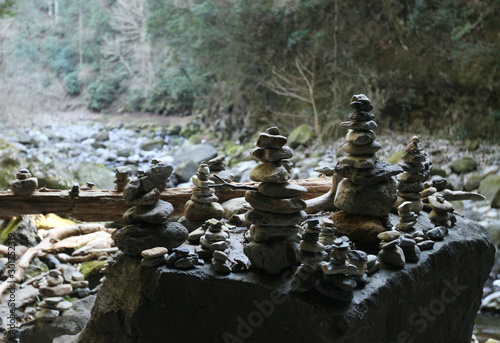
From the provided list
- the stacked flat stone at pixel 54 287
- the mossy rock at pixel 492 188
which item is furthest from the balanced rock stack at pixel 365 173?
the mossy rock at pixel 492 188

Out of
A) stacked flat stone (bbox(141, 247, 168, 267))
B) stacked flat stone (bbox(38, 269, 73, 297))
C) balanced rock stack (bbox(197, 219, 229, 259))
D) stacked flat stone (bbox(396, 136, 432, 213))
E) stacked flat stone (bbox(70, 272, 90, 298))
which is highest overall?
stacked flat stone (bbox(396, 136, 432, 213))

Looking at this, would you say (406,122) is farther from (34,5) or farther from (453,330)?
(34,5)

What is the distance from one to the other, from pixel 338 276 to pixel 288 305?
264mm

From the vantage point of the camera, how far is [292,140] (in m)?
7.44

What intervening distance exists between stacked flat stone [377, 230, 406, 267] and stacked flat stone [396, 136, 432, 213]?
0.72 meters

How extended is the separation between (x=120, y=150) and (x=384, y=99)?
4.36 m

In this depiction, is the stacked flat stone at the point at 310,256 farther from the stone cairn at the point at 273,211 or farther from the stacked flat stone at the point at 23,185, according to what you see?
the stacked flat stone at the point at 23,185

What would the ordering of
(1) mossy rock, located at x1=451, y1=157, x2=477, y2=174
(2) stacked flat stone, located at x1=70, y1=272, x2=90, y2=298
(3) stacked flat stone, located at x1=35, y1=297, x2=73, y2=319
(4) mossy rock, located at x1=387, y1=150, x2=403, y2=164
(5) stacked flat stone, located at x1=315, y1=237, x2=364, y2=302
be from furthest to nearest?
(4) mossy rock, located at x1=387, y1=150, x2=403, y2=164 → (1) mossy rock, located at x1=451, y1=157, x2=477, y2=174 → (2) stacked flat stone, located at x1=70, y1=272, x2=90, y2=298 → (3) stacked flat stone, located at x1=35, y1=297, x2=73, y2=319 → (5) stacked flat stone, located at x1=315, y1=237, x2=364, y2=302

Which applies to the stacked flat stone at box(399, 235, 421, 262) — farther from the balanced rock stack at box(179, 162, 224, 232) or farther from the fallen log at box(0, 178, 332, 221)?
the fallen log at box(0, 178, 332, 221)

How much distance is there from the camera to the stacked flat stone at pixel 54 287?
373 cm

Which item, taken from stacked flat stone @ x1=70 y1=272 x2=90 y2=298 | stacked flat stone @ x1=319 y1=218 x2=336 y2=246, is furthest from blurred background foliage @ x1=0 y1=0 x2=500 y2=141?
stacked flat stone @ x1=319 y1=218 x2=336 y2=246

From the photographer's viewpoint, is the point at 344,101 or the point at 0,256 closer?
the point at 0,256

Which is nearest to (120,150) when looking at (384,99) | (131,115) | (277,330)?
(131,115)

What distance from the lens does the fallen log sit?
3.49 m
